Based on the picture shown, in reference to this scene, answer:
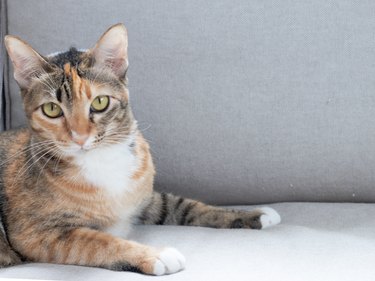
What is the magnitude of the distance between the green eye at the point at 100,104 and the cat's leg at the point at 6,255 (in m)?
0.39

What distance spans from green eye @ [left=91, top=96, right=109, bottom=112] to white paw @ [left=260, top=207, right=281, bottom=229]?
1.68 ft

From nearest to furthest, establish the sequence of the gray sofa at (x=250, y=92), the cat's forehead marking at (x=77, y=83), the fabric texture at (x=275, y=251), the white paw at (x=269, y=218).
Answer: the fabric texture at (x=275, y=251), the cat's forehead marking at (x=77, y=83), the white paw at (x=269, y=218), the gray sofa at (x=250, y=92)

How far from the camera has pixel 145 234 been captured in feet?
5.31

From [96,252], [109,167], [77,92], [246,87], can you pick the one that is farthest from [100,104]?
[246,87]

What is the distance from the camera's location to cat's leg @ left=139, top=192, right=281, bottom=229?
1.65 meters

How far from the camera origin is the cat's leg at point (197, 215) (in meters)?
1.65

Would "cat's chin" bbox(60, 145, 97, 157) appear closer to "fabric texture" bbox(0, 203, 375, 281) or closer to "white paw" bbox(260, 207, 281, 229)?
"fabric texture" bbox(0, 203, 375, 281)

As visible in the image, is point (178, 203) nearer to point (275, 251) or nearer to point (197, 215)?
point (197, 215)

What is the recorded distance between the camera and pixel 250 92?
5.86 ft

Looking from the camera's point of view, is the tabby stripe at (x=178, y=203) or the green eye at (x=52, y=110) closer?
the green eye at (x=52, y=110)

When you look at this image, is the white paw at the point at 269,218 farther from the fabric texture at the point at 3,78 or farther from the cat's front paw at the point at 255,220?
the fabric texture at the point at 3,78

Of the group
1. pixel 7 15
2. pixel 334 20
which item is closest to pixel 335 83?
pixel 334 20

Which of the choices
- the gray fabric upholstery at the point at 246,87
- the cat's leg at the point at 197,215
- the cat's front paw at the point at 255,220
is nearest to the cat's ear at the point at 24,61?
the gray fabric upholstery at the point at 246,87

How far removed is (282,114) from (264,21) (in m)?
0.27
